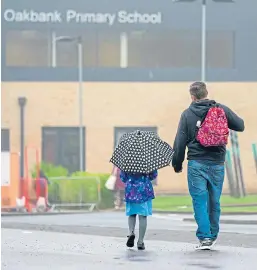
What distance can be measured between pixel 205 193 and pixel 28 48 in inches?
1670

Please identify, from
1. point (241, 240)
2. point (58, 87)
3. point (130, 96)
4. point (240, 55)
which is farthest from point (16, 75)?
point (241, 240)

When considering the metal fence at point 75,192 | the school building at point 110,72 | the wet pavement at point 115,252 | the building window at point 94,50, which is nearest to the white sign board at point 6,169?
the metal fence at point 75,192

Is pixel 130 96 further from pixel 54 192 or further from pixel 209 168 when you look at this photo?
pixel 209 168

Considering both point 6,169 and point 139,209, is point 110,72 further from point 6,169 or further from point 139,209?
point 139,209

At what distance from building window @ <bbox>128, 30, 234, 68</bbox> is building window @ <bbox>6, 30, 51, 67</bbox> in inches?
155

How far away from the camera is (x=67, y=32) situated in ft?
173

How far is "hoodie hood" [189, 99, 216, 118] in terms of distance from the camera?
11789 millimetres

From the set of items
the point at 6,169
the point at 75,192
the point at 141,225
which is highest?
the point at 141,225

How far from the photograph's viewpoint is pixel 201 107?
38.8 feet

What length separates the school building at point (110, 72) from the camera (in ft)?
171

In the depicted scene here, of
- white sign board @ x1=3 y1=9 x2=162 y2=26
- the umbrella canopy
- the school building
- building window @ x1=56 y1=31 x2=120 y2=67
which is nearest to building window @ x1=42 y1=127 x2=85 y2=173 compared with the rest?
the school building

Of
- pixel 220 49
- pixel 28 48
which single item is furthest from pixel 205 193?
pixel 28 48

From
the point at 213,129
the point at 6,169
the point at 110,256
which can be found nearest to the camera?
the point at 110,256

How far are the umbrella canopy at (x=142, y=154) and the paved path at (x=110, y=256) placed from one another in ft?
2.81
